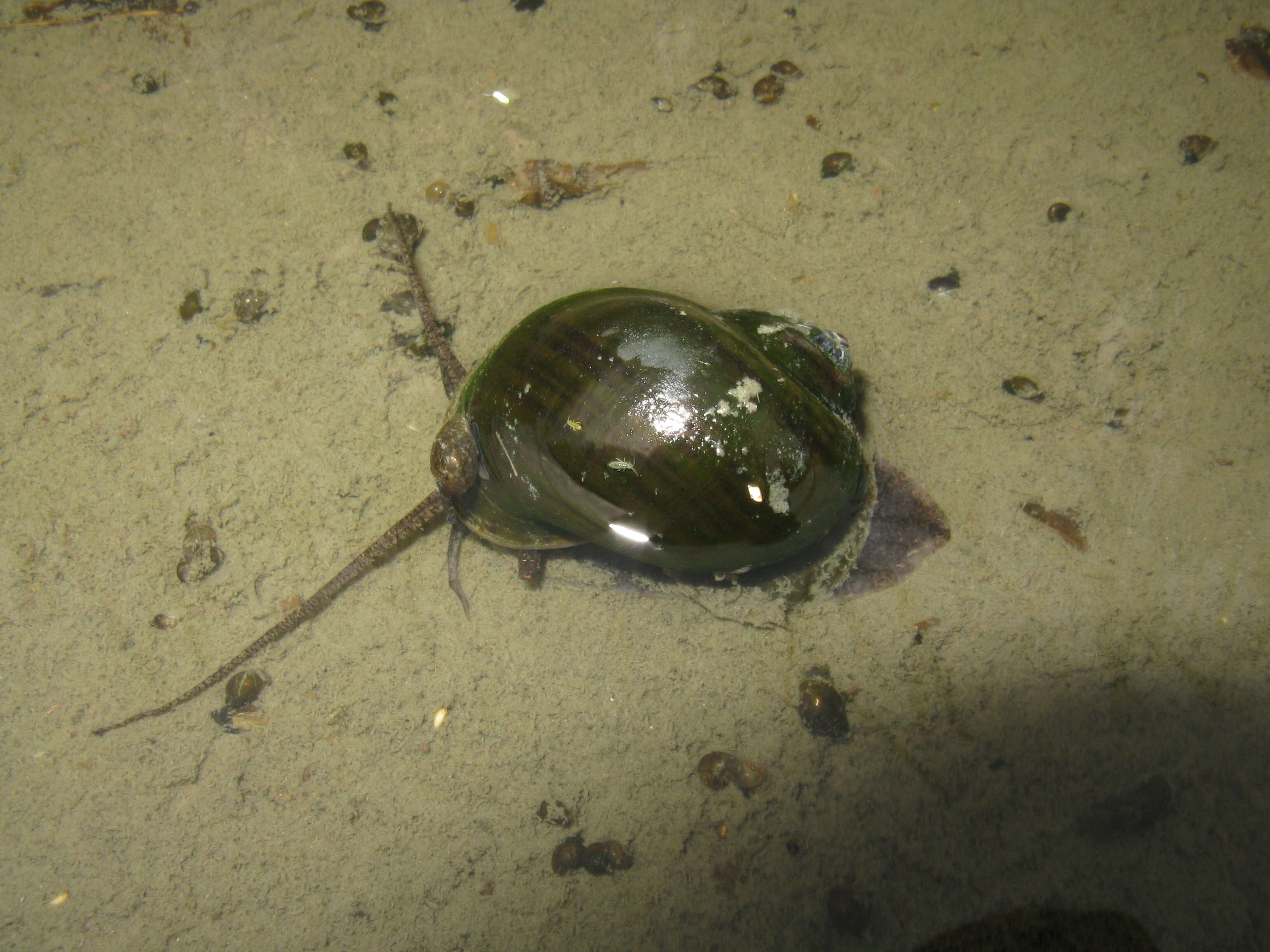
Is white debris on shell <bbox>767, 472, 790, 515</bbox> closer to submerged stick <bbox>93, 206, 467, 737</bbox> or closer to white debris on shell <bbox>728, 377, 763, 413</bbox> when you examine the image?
white debris on shell <bbox>728, 377, 763, 413</bbox>

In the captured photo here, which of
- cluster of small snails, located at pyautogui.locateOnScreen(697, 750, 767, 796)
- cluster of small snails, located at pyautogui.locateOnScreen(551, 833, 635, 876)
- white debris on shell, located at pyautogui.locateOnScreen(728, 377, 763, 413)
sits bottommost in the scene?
cluster of small snails, located at pyautogui.locateOnScreen(551, 833, 635, 876)

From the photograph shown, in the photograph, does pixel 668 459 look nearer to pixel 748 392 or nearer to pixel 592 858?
pixel 748 392

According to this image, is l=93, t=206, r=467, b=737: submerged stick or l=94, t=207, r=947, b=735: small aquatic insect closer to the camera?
l=94, t=207, r=947, b=735: small aquatic insect

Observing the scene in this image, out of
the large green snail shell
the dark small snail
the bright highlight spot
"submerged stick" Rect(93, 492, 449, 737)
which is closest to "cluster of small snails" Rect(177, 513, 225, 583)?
"submerged stick" Rect(93, 492, 449, 737)

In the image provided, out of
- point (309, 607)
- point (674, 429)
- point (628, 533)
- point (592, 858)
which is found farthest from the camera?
point (309, 607)

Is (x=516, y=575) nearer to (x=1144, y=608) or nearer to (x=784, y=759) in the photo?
(x=784, y=759)

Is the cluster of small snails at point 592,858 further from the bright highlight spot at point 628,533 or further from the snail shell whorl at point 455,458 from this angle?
the snail shell whorl at point 455,458

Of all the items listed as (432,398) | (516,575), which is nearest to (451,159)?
(432,398)

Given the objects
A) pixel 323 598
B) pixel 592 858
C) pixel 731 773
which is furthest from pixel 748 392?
pixel 323 598
